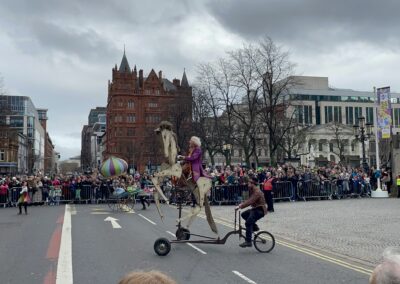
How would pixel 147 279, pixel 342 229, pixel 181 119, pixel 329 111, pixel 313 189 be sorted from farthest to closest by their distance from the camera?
pixel 329 111, pixel 181 119, pixel 313 189, pixel 342 229, pixel 147 279

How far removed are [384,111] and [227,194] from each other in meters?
11.4

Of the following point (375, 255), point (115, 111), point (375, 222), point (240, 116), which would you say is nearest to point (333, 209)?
point (375, 222)

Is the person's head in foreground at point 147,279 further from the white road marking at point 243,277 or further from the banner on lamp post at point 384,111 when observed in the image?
the banner on lamp post at point 384,111

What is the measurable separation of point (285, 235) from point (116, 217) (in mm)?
8287

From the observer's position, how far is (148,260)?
33.8ft

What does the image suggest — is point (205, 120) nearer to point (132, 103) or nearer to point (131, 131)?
point (131, 131)

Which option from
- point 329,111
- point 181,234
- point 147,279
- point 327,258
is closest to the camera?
point 147,279

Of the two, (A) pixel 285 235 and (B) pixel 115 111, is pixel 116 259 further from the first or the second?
(B) pixel 115 111

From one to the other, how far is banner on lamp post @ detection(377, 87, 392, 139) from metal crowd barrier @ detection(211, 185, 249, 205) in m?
9.80

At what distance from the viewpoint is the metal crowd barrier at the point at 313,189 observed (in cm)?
2969

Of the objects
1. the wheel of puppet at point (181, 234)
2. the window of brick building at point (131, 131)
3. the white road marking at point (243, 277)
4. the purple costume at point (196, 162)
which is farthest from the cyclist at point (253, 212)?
the window of brick building at point (131, 131)

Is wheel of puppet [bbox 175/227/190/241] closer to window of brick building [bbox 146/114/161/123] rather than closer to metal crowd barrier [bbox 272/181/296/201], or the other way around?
metal crowd barrier [bbox 272/181/296/201]

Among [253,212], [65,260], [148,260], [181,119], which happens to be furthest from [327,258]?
[181,119]

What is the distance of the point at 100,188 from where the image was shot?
1191 inches
